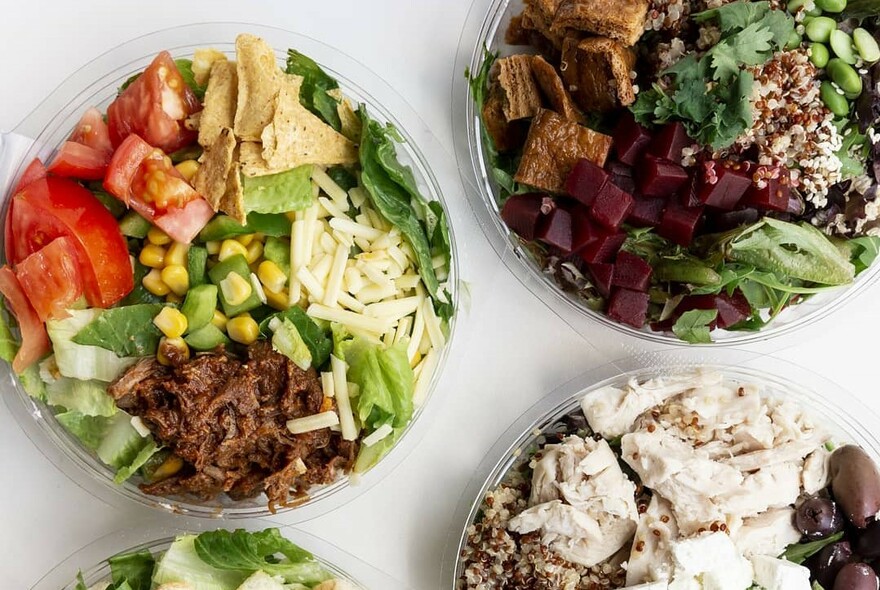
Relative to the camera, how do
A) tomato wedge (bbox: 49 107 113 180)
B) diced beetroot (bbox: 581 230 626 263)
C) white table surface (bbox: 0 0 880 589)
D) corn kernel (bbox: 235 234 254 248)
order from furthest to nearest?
white table surface (bbox: 0 0 880 589), diced beetroot (bbox: 581 230 626 263), corn kernel (bbox: 235 234 254 248), tomato wedge (bbox: 49 107 113 180)

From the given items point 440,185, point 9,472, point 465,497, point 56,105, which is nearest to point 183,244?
point 56,105

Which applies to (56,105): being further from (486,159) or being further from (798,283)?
(798,283)


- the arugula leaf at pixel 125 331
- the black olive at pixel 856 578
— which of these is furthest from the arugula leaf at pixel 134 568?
the black olive at pixel 856 578

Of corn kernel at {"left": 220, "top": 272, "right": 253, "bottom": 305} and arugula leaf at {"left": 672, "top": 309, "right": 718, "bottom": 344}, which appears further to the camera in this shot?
arugula leaf at {"left": 672, "top": 309, "right": 718, "bottom": 344}

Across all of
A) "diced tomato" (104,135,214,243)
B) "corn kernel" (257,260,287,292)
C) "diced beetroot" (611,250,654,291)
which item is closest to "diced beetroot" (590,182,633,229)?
"diced beetroot" (611,250,654,291)

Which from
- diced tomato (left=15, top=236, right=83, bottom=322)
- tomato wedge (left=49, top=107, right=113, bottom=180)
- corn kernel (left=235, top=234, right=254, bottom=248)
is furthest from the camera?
corn kernel (left=235, top=234, right=254, bottom=248)

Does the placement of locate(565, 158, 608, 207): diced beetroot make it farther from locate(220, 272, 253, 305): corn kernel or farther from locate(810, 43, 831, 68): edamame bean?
locate(220, 272, 253, 305): corn kernel

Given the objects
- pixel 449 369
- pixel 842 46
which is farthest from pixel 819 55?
pixel 449 369
